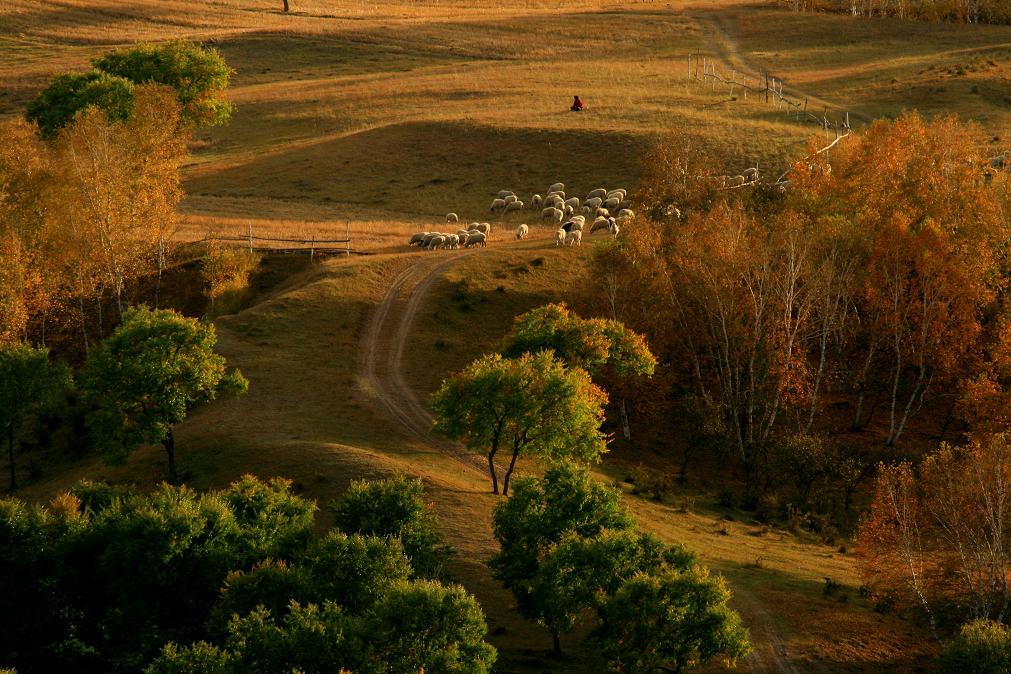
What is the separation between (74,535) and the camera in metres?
54.5

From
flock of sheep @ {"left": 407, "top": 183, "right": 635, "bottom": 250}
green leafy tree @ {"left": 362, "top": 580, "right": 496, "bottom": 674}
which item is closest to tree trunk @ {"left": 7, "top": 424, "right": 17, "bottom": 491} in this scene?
flock of sheep @ {"left": 407, "top": 183, "right": 635, "bottom": 250}

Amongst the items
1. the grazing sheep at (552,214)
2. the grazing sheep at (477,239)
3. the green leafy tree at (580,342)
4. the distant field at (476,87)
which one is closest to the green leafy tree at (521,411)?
the green leafy tree at (580,342)

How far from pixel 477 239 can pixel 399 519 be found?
47.1 metres

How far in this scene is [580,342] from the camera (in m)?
71.4

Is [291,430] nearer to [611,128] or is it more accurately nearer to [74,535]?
[74,535]

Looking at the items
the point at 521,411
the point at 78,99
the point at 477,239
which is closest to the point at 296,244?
the point at 477,239

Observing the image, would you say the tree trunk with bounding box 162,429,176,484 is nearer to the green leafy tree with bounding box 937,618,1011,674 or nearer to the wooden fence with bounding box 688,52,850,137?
the green leafy tree with bounding box 937,618,1011,674

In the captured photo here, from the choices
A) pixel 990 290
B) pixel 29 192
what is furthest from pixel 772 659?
pixel 29 192

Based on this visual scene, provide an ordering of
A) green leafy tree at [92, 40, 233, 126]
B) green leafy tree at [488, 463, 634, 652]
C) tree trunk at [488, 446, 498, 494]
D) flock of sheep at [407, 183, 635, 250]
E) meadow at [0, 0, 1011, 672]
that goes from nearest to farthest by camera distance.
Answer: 1. green leafy tree at [488, 463, 634, 652]
2. meadow at [0, 0, 1011, 672]
3. tree trunk at [488, 446, 498, 494]
4. flock of sheep at [407, 183, 635, 250]
5. green leafy tree at [92, 40, 233, 126]

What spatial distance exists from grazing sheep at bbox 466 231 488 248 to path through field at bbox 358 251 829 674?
10.4 feet

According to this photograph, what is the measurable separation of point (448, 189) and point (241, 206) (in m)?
19.2

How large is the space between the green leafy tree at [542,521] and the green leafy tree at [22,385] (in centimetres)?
3374

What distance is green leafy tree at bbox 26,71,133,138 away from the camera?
378 feet

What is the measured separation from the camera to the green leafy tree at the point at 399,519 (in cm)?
5188
